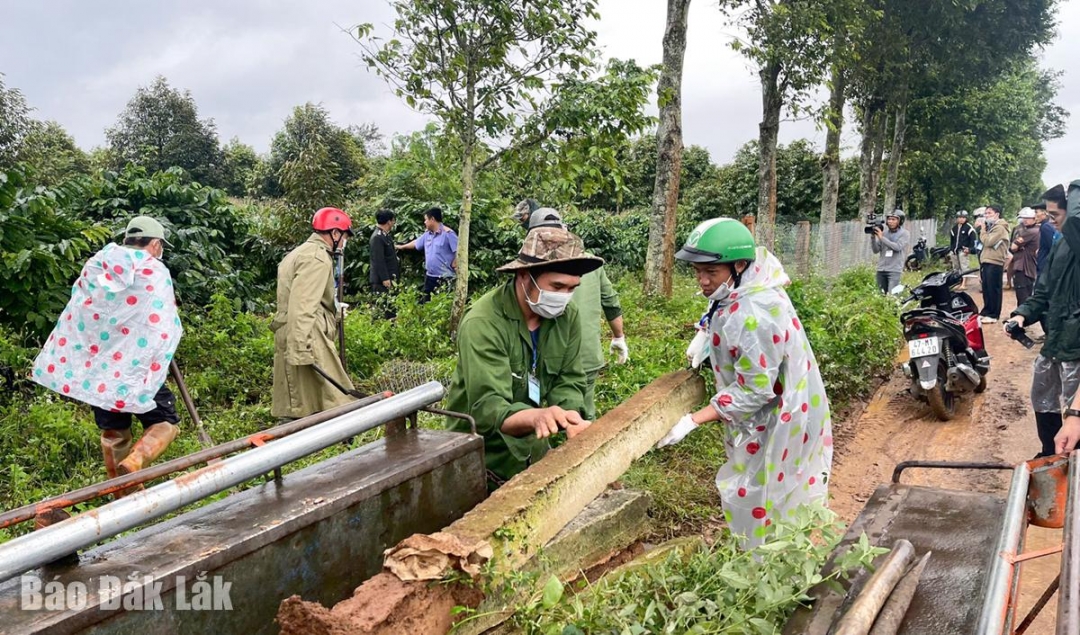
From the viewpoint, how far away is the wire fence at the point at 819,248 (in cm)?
1364

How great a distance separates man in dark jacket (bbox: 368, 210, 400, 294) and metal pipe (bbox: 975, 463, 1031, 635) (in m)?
8.86

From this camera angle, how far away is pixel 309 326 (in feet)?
16.6

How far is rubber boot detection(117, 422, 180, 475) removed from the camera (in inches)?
159

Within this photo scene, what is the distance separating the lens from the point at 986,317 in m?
9.76

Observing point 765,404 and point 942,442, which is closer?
point 765,404

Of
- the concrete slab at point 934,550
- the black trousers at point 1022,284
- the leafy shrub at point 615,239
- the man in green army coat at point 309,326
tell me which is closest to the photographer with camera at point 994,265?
the black trousers at point 1022,284

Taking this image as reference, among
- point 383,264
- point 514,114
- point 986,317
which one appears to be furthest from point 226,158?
point 986,317

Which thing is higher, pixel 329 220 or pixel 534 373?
pixel 329 220

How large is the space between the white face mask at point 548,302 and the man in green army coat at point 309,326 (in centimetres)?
270

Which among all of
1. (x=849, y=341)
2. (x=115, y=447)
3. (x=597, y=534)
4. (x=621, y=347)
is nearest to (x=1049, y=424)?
(x=849, y=341)

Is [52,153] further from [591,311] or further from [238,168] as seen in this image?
[591,311]

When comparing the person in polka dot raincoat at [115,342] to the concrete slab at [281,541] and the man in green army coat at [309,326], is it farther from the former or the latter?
the concrete slab at [281,541]

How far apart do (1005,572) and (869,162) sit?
72.2ft

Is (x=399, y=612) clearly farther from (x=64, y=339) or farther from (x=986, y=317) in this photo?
(x=986, y=317)
